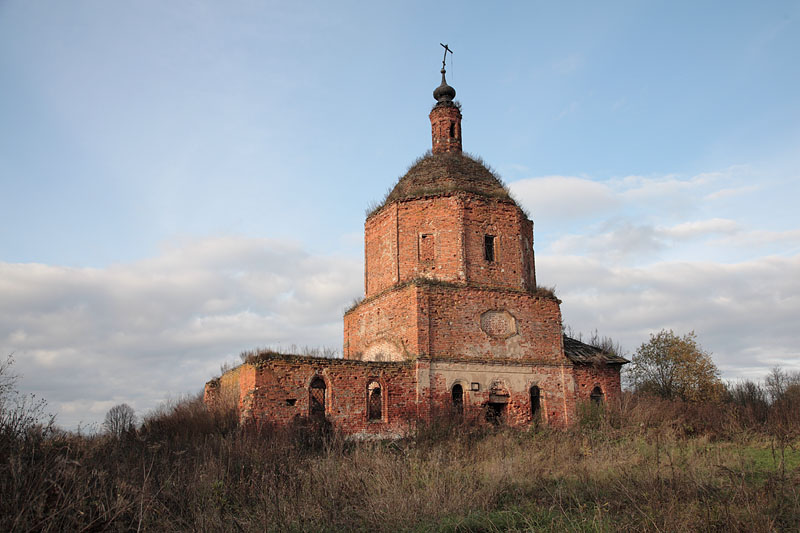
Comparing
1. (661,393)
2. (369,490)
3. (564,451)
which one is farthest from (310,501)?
(661,393)

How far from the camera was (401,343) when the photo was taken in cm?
1714

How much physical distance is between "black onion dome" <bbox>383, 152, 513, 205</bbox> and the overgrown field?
9053 mm

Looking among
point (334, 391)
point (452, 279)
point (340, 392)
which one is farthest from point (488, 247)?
point (334, 391)

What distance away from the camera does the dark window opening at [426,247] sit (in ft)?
59.5

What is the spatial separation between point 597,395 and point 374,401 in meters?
7.22

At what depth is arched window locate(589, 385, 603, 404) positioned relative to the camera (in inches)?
732

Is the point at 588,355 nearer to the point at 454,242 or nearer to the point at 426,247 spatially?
the point at 454,242

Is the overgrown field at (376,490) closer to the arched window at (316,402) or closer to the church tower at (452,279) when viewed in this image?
the arched window at (316,402)

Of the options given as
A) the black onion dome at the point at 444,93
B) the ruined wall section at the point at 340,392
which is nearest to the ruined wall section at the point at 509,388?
the ruined wall section at the point at 340,392

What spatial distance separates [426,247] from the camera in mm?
18266

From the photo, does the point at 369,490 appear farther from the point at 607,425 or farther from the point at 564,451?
the point at 607,425

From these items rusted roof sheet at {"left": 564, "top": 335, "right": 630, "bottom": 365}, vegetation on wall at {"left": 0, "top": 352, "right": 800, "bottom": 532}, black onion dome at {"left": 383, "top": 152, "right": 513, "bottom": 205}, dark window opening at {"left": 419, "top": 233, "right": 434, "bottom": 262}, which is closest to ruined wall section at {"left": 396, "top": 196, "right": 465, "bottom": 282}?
dark window opening at {"left": 419, "top": 233, "right": 434, "bottom": 262}

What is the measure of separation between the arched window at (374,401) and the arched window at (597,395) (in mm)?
6753

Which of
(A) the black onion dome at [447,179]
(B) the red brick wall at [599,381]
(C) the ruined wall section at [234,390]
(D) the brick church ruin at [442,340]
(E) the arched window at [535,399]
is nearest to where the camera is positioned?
(C) the ruined wall section at [234,390]
